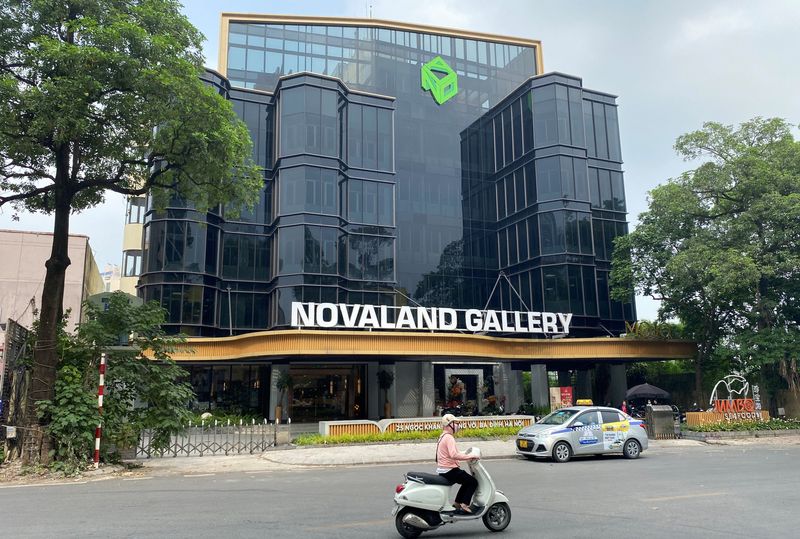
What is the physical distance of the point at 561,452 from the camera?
1806 cm

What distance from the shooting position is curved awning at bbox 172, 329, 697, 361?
2745 cm

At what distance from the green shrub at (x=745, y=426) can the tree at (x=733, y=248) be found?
2576 millimetres

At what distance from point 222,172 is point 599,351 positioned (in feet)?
80.6

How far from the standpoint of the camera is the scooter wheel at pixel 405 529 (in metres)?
7.83

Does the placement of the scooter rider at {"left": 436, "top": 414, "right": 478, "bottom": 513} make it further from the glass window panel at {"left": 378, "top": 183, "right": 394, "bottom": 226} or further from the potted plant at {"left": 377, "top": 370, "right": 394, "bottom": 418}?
the glass window panel at {"left": 378, "top": 183, "right": 394, "bottom": 226}

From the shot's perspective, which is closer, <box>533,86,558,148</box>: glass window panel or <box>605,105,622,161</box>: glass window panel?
<box>533,86,558,148</box>: glass window panel

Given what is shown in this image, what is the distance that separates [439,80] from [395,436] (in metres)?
30.4

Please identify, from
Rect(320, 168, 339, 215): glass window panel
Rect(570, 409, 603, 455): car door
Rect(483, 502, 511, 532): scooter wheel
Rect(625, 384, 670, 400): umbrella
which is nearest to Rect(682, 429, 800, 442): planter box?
Rect(625, 384, 670, 400): umbrella

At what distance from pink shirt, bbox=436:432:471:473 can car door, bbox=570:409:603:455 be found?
1124cm

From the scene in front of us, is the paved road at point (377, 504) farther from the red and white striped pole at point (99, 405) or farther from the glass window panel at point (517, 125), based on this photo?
the glass window panel at point (517, 125)

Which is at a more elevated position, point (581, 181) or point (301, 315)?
point (581, 181)

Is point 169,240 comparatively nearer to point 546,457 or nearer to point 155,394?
point 155,394

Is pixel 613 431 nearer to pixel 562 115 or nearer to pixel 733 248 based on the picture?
pixel 733 248

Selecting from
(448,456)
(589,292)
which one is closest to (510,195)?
(589,292)
